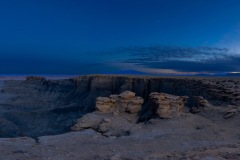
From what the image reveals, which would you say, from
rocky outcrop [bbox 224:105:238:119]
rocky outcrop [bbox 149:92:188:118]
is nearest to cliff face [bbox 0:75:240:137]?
rocky outcrop [bbox 224:105:238:119]

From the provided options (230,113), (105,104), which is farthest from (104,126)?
(230,113)

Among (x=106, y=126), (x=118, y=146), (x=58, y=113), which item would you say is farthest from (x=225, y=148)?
(x=58, y=113)

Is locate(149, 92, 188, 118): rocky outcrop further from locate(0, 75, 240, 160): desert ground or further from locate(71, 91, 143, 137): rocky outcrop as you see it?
locate(71, 91, 143, 137): rocky outcrop

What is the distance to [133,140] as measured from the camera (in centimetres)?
1164

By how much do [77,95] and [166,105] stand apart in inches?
1523

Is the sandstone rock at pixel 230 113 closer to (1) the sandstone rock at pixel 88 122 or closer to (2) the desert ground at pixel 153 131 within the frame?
(2) the desert ground at pixel 153 131

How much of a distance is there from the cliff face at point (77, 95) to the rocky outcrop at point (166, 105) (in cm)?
318

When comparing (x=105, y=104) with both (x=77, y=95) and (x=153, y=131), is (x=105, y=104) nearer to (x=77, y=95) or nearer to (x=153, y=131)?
(x=153, y=131)

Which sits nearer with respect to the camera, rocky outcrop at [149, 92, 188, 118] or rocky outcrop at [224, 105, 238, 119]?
rocky outcrop at [224, 105, 238, 119]

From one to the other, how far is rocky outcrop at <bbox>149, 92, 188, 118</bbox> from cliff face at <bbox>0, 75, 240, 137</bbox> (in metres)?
3.18

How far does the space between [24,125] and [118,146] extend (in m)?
30.4

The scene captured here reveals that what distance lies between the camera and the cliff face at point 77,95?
23697mm

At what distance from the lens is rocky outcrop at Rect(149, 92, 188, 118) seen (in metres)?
16.7

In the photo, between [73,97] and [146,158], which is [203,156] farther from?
[73,97]
